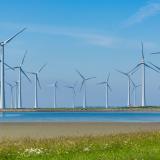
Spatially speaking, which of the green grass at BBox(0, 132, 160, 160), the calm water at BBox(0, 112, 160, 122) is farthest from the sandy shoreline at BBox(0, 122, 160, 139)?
the calm water at BBox(0, 112, 160, 122)

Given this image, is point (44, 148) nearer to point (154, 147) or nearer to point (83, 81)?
point (154, 147)

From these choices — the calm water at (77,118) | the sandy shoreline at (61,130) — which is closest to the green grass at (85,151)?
the sandy shoreline at (61,130)

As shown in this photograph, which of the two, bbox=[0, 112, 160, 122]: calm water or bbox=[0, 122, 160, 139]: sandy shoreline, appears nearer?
bbox=[0, 122, 160, 139]: sandy shoreline

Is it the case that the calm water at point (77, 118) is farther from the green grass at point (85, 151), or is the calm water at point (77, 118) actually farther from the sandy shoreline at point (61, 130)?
the green grass at point (85, 151)

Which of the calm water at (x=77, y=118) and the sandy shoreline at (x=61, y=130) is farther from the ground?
the sandy shoreline at (x=61, y=130)

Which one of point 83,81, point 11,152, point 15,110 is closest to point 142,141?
point 11,152

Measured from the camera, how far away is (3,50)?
115938 millimetres

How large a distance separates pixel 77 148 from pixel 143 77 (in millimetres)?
111217

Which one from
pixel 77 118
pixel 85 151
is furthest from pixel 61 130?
pixel 77 118

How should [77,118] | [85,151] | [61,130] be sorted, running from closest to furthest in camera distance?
[85,151] → [61,130] → [77,118]

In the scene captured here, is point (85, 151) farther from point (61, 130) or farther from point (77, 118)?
point (77, 118)

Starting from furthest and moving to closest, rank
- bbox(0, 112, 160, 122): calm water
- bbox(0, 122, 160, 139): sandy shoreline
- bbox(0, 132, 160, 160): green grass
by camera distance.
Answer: bbox(0, 112, 160, 122): calm water → bbox(0, 122, 160, 139): sandy shoreline → bbox(0, 132, 160, 160): green grass

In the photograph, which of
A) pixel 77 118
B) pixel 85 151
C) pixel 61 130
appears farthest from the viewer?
pixel 77 118

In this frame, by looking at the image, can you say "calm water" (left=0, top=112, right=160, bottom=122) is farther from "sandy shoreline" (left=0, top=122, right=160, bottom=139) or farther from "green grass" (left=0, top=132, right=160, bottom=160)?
"green grass" (left=0, top=132, right=160, bottom=160)
